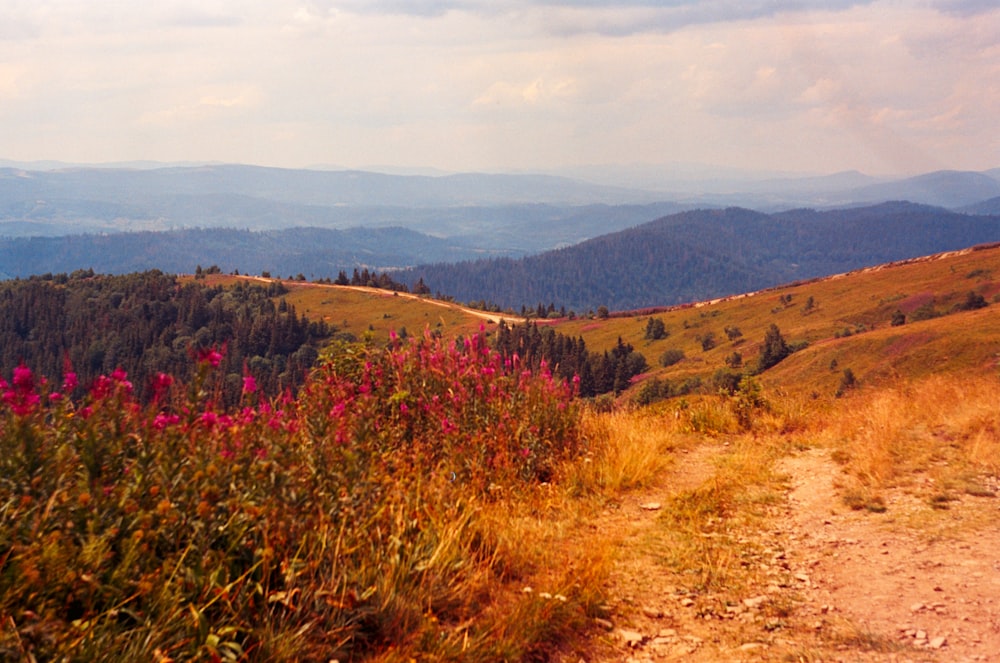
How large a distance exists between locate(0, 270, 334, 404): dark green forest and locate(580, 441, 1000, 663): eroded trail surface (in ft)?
240

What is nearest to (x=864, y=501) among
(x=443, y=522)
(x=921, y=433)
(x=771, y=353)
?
(x=921, y=433)

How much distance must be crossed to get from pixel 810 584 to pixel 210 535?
3438 mm

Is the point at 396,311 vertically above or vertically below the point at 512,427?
below

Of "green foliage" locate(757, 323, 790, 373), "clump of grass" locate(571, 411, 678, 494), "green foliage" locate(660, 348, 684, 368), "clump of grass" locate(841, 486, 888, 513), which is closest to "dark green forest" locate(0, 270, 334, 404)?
"green foliage" locate(660, 348, 684, 368)

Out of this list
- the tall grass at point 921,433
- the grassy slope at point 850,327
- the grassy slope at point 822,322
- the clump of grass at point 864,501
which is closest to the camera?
the clump of grass at point 864,501

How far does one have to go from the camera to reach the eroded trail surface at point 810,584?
147 inches

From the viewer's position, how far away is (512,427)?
20.8 ft

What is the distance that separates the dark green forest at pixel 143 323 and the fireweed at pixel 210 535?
7383cm

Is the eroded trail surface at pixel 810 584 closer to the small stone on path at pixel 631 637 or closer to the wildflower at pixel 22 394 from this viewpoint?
the small stone on path at pixel 631 637

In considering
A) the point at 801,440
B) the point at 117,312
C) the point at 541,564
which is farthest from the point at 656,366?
the point at 117,312

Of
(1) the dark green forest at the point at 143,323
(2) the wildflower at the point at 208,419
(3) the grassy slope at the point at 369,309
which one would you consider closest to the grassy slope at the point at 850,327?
(3) the grassy slope at the point at 369,309

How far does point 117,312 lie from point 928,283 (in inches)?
3667

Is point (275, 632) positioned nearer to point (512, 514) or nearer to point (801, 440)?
point (512, 514)

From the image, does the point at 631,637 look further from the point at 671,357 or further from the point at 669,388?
the point at 671,357
